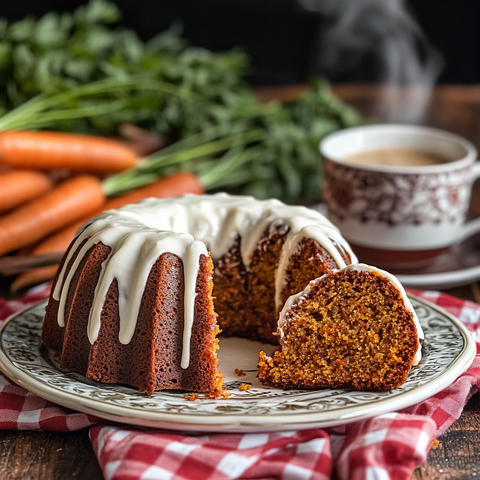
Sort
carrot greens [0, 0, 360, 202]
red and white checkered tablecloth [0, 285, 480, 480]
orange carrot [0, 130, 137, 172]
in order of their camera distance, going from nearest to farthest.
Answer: red and white checkered tablecloth [0, 285, 480, 480] < orange carrot [0, 130, 137, 172] < carrot greens [0, 0, 360, 202]

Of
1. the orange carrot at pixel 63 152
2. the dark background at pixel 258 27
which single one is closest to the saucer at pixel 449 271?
the orange carrot at pixel 63 152

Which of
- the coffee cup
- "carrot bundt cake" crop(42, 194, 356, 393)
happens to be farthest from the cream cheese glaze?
the coffee cup

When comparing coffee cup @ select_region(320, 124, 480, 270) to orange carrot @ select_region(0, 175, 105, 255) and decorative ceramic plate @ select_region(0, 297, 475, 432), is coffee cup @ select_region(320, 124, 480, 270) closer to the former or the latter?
decorative ceramic plate @ select_region(0, 297, 475, 432)

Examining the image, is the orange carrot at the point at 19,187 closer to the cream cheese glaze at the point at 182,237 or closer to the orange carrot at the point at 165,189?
the orange carrot at the point at 165,189

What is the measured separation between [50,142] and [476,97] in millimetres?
3236

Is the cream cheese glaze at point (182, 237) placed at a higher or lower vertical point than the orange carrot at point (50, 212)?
higher

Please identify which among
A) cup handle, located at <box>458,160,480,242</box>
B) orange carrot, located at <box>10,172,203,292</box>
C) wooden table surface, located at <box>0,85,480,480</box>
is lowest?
orange carrot, located at <box>10,172,203,292</box>

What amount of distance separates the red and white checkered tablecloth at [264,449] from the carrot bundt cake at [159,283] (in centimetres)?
24

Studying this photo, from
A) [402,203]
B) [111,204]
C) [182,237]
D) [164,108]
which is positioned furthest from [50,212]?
[402,203]

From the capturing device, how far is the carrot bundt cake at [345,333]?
1829mm

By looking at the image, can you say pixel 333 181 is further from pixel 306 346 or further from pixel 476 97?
pixel 476 97

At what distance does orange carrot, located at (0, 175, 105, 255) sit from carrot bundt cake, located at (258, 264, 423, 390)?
1.67 meters

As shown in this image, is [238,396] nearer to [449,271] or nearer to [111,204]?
[449,271]

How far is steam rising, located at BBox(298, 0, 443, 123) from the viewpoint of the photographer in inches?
179
